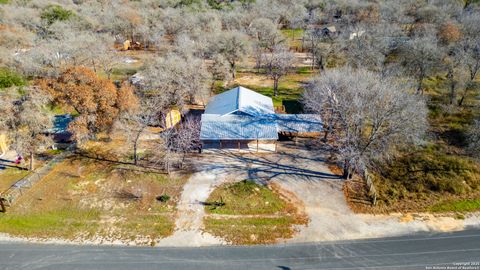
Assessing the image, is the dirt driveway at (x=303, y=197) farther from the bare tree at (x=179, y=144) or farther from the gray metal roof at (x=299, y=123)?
the bare tree at (x=179, y=144)

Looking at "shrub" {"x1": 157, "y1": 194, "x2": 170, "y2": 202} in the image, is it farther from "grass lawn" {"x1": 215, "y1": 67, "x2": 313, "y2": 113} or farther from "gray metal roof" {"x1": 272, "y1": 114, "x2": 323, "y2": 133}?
"grass lawn" {"x1": 215, "y1": 67, "x2": 313, "y2": 113}

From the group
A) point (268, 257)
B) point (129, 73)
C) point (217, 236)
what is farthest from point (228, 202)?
point (129, 73)

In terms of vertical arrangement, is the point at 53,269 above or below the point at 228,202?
below

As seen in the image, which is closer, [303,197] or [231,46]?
[303,197]

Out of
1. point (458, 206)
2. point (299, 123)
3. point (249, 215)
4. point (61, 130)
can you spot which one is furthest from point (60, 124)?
point (458, 206)

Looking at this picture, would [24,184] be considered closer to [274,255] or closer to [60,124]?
[60,124]

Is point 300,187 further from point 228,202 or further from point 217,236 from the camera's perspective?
point 217,236
